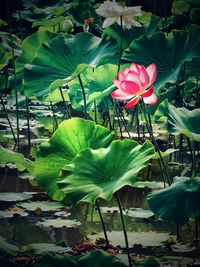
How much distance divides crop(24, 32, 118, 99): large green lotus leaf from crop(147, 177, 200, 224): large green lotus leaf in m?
0.67

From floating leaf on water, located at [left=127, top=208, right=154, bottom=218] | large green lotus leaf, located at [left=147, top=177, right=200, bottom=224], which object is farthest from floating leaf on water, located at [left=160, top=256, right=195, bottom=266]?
floating leaf on water, located at [left=127, top=208, right=154, bottom=218]

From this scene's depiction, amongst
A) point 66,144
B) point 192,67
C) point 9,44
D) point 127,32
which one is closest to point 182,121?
point 66,144

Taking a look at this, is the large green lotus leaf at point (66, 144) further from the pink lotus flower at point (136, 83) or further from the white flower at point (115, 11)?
the white flower at point (115, 11)

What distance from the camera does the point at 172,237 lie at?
1.20 m

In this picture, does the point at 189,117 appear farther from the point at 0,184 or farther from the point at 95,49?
the point at 0,184

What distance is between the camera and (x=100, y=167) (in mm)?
1020

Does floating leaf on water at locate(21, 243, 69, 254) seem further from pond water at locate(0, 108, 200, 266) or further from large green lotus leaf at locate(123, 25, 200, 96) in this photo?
large green lotus leaf at locate(123, 25, 200, 96)

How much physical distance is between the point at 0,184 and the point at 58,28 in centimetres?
171

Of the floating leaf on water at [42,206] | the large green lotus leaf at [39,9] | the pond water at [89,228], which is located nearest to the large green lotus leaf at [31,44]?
the pond water at [89,228]

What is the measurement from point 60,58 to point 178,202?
0.77 meters

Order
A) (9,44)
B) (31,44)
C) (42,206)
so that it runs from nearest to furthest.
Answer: (42,206), (31,44), (9,44)

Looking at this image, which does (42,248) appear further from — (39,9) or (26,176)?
(39,9)

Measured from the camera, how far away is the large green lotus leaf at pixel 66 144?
3.85 feet

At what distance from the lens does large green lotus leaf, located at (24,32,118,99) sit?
1605 mm
